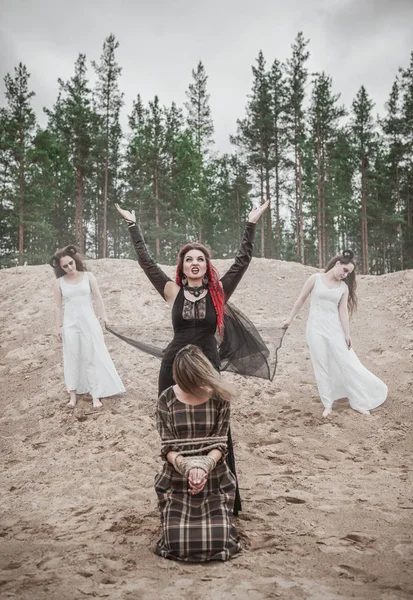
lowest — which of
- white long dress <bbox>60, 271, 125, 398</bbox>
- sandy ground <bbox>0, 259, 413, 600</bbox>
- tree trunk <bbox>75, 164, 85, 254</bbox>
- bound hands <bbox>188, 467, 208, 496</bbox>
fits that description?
sandy ground <bbox>0, 259, 413, 600</bbox>

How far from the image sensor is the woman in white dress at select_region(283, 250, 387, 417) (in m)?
6.66

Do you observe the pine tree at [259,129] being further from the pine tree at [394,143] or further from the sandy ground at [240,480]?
the sandy ground at [240,480]

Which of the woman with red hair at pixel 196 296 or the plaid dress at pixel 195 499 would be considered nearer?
the plaid dress at pixel 195 499

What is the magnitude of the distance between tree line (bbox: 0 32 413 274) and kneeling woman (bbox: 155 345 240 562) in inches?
867

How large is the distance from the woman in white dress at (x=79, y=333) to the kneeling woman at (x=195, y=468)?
12.7 ft

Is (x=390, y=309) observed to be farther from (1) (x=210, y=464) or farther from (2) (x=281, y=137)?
(2) (x=281, y=137)

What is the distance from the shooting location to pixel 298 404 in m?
7.40

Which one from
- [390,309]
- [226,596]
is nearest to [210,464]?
[226,596]

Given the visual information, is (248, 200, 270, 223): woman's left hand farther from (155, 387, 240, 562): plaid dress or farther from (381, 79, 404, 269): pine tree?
(381, 79, 404, 269): pine tree

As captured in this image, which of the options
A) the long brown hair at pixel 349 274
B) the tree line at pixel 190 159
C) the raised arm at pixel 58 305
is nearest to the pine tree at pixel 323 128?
the tree line at pixel 190 159

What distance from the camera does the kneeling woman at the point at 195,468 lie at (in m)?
2.91

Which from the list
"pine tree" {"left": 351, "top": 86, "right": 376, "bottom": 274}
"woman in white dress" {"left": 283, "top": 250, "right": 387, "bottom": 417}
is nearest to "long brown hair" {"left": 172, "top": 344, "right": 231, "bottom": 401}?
"woman in white dress" {"left": 283, "top": 250, "right": 387, "bottom": 417}

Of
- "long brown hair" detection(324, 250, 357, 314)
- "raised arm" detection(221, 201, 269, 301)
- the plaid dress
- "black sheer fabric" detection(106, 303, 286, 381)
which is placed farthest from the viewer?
"long brown hair" detection(324, 250, 357, 314)

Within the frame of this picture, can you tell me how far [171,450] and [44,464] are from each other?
120 inches
